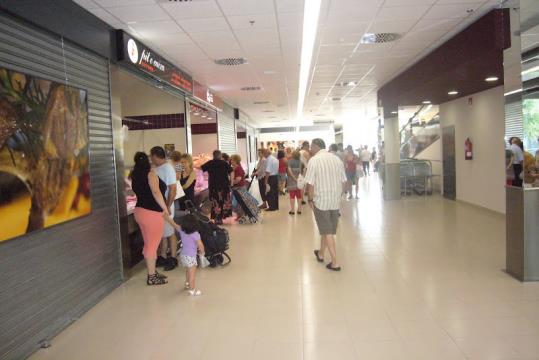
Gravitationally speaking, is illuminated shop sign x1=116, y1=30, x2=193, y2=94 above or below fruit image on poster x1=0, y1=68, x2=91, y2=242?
above

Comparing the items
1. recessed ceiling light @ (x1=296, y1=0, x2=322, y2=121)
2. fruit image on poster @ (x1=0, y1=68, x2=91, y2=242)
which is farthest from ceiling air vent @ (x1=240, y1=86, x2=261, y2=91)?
fruit image on poster @ (x1=0, y1=68, x2=91, y2=242)

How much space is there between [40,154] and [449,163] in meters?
10.5

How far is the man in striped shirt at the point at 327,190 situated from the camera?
17.1ft

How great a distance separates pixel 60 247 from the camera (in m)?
3.84

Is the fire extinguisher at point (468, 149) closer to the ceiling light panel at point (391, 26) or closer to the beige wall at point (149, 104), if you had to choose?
the ceiling light panel at point (391, 26)

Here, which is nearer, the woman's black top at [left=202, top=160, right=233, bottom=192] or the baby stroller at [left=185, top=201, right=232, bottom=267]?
the baby stroller at [left=185, top=201, right=232, bottom=267]

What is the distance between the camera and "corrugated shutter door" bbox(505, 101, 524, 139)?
14.9 feet

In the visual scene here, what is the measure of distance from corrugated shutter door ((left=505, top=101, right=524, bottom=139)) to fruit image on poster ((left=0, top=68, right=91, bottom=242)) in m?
4.41

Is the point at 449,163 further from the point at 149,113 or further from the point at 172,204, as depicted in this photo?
the point at 172,204

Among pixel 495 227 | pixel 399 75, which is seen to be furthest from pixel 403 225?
pixel 399 75

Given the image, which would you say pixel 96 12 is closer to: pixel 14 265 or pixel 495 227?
pixel 14 265

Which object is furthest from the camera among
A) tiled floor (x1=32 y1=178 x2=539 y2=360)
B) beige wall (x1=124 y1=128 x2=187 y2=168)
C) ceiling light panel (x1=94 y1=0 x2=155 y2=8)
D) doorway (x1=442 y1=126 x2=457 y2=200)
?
doorway (x1=442 y1=126 x2=457 y2=200)

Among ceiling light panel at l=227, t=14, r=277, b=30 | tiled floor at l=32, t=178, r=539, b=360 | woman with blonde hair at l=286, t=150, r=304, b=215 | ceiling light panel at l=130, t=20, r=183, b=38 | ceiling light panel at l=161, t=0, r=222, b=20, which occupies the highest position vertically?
ceiling light panel at l=227, t=14, r=277, b=30

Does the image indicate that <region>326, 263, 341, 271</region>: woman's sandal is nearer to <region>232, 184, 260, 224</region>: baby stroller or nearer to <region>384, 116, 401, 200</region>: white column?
<region>232, 184, 260, 224</region>: baby stroller
